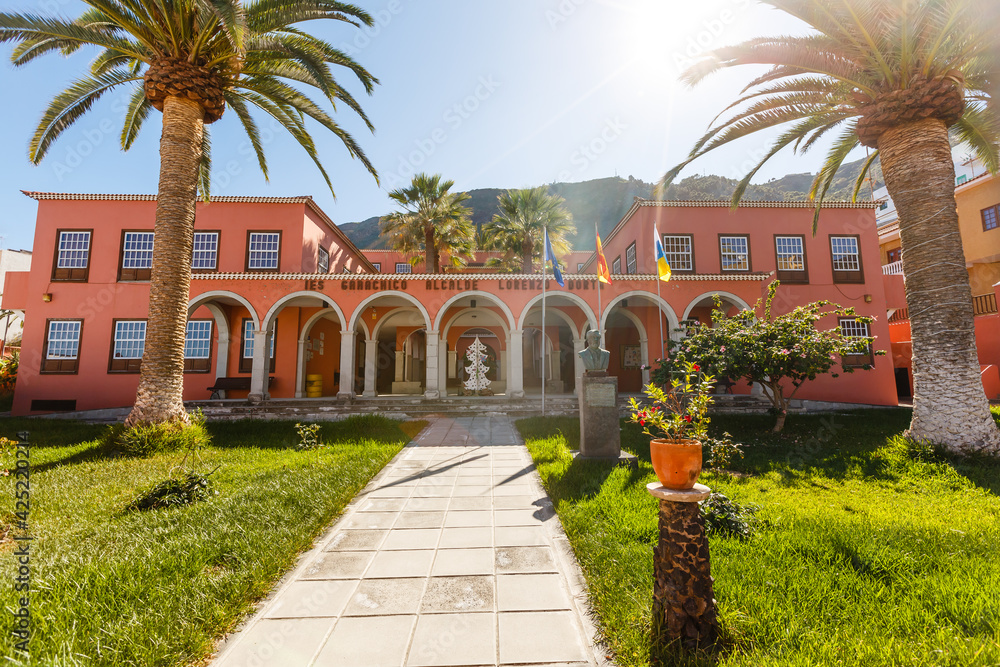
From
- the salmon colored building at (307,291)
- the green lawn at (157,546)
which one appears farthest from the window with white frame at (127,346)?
the green lawn at (157,546)

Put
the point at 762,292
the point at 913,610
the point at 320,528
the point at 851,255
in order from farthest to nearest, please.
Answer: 1. the point at 851,255
2. the point at 762,292
3. the point at 320,528
4. the point at 913,610

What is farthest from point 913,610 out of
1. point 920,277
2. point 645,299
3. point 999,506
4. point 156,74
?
point 645,299

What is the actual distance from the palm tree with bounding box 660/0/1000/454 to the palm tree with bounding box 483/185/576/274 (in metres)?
15.0

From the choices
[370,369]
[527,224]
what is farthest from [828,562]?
[527,224]

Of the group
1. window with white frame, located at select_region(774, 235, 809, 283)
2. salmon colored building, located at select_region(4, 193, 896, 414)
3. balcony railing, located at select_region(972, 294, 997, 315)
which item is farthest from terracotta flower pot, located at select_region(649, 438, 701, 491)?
balcony railing, located at select_region(972, 294, 997, 315)

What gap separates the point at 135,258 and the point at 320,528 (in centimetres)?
1762

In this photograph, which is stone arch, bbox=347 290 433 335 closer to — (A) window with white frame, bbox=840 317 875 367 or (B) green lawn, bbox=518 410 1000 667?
(B) green lawn, bbox=518 410 1000 667

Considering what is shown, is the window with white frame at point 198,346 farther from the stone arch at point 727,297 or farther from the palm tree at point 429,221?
the stone arch at point 727,297

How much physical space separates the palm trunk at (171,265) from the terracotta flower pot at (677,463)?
30.9 feet

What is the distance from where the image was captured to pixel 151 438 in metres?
8.03

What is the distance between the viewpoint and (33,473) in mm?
6754

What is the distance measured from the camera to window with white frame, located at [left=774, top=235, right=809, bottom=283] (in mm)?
17266

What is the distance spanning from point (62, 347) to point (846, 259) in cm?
2922

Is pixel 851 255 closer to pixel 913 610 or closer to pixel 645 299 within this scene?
pixel 645 299
